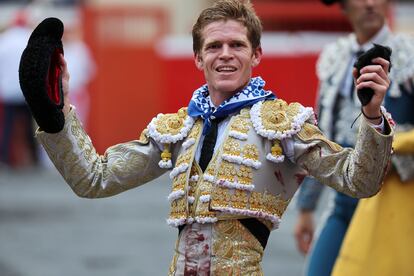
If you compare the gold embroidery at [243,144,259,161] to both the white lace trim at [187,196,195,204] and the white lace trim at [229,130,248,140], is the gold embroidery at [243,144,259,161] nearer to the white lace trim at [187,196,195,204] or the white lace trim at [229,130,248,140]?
the white lace trim at [229,130,248,140]

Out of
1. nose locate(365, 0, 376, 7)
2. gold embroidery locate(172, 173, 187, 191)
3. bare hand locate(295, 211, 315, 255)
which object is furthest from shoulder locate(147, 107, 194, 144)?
bare hand locate(295, 211, 315, 255)

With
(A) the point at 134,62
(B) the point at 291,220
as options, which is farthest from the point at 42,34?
(A) the point at 134,62

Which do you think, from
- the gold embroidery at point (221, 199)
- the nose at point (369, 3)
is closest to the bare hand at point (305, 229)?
the nose at point (369, 3)

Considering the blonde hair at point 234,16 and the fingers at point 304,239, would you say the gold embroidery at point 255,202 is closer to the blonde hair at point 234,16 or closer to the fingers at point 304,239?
the blonde hair at point 234,16

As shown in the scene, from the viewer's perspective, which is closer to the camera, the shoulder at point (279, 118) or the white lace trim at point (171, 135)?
the shoulder at point (279, 118)

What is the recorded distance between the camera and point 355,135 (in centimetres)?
557

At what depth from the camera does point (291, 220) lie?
10.9 meters

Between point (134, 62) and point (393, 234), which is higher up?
point (134, 62)

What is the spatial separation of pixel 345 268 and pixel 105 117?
11252 mm

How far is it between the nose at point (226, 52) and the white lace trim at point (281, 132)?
0.63 feet

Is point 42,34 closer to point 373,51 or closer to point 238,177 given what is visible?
point 238,177

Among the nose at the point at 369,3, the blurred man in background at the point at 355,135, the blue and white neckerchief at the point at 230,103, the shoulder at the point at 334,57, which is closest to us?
the blue and white neckerchief at the point at 230,103

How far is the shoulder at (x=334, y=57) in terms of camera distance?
583cm

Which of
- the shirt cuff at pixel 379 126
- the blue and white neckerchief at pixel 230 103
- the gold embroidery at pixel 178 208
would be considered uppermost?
the blue and white neckerchief at pixel 230 103
